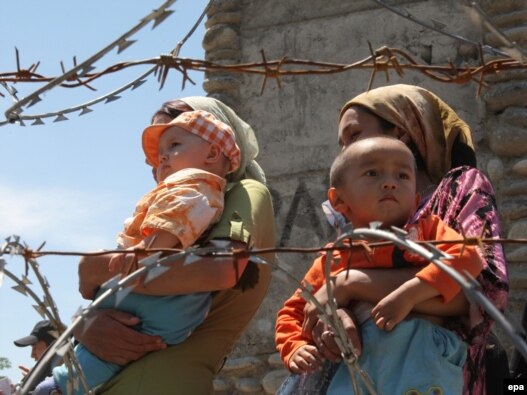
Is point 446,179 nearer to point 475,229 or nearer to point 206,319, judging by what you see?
point 475,229

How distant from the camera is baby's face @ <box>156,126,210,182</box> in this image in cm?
331

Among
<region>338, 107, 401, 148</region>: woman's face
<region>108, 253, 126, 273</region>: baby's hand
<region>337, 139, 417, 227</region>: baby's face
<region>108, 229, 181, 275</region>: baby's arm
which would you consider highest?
<region>338, 107, 401, 148</region>: woman's face

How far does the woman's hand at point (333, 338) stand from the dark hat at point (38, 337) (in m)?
2.84

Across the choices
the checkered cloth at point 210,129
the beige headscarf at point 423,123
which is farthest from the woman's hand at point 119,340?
the beige headscarf at point 423,123

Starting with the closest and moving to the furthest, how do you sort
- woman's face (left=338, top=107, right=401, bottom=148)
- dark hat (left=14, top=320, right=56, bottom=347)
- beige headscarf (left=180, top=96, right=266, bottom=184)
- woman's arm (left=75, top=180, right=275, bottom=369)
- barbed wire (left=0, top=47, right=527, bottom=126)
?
barbed wire (left=0, top=47, right=527, bottom=126), woman's arm (left=75, top=180, right=275, bottom=369), woman's face (left=338, top=107, right=401, bottom=148), beige headscarf (left=180, top=96, right=266, bottom=184), dark hat (left=14, top=320, right=56, bottom=347)

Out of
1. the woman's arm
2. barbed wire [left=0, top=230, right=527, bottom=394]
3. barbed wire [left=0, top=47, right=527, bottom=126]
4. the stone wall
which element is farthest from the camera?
the stone wall

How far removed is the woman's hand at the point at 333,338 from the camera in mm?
2756

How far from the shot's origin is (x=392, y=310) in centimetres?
273

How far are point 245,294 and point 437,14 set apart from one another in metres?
2.47

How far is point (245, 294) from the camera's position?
324cm

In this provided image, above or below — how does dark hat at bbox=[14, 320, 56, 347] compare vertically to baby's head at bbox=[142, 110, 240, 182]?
below

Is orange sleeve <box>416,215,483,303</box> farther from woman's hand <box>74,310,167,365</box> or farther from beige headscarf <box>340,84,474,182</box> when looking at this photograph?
woman's hand <box>74,310,167,365</box>

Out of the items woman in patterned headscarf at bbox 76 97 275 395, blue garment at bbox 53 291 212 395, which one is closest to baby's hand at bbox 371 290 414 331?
woman in patterned headscarf at bbox 76 97 275 395

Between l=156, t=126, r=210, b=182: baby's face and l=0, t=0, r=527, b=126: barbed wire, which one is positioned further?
l=156, t=126, r=210, b=182: baby's face
